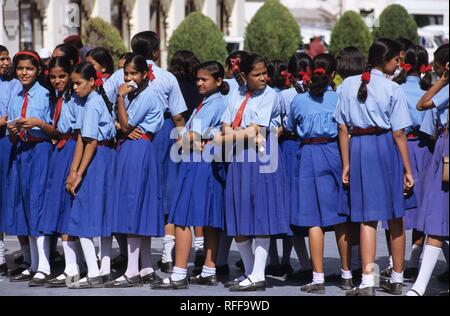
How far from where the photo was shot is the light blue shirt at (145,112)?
351 inches

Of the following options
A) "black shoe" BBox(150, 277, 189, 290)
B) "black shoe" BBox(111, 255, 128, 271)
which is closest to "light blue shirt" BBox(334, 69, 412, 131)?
"black shoe" BBox(150, 277, 189, 290)

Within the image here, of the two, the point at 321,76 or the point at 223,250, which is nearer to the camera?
the point at 321,76

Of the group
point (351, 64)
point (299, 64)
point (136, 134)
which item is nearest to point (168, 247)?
point (136, 134)

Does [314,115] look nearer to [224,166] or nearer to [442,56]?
[224,166]

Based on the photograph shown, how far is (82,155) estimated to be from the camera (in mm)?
8914

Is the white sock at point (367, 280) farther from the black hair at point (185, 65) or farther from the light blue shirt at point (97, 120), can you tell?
the black hair at point (185, 65)

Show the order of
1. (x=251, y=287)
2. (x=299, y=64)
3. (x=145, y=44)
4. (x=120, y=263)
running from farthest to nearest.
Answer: (x=120, y=263) < (x=299, y=64) < (x=145, y=44) < (x=251, y=287)

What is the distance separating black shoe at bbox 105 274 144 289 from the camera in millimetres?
9023

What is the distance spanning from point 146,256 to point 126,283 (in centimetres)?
30

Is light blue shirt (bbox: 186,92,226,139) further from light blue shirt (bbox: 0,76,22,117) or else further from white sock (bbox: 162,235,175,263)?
light blue shirt (bbox: 0,76,22,117)

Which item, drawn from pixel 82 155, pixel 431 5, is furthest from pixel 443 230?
pixel 431 5

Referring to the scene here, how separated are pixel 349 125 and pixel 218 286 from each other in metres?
1.78

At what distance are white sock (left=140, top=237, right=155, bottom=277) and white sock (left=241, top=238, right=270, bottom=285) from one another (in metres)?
0.94

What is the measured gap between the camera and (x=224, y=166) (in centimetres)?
908
